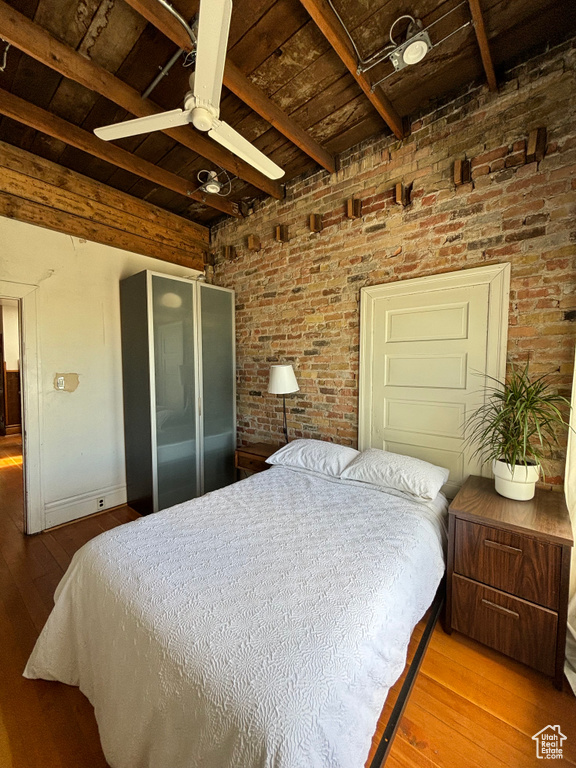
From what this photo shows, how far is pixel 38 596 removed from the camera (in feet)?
6.59

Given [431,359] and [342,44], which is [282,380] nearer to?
[431,359]

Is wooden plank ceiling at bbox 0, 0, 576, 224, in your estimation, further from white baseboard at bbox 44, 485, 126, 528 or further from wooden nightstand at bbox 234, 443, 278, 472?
white baseboard at bbox 44, 485, 126, 528

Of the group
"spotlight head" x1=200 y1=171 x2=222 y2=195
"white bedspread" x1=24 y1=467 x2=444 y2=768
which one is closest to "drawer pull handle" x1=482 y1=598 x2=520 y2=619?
"white bedspread" x1=24 y1=467 x2=444 y2=768

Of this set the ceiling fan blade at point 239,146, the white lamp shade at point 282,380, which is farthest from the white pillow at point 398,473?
the ceiling fan blade at point 239,146

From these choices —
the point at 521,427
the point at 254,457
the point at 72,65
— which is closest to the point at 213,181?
the point at 72,65

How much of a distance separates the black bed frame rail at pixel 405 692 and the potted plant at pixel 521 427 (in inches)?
33.0

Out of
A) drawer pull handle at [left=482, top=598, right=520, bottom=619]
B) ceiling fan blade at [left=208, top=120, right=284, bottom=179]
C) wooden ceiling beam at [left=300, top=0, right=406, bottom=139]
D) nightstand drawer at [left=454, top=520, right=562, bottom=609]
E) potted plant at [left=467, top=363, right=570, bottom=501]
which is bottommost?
drawer pull handle at [left=482, top=598, right=520, bottom=619]

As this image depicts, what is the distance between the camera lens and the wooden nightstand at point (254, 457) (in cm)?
291

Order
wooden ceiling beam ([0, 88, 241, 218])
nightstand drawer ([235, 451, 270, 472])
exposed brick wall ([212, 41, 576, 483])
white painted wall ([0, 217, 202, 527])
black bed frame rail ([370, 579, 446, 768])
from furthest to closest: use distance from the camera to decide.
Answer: nightstand drawer ([235, 451, 270, 472]) → white painted wall ([0, 217, 202, 527]) → wooden ceiling beam ([0, 88, 241, 218]) → exposed brick wall ([212, 41, 576, 483]) → black bed frame rail ([370, 579, 446, 768])

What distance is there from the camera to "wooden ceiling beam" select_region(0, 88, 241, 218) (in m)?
2.02

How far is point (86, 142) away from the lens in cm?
229

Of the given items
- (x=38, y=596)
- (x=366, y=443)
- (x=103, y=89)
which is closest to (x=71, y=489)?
(x=38, y=596)

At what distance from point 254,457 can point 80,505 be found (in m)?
1.75

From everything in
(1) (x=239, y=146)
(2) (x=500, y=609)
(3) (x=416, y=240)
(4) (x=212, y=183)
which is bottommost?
(2) (x=500, y=609)
